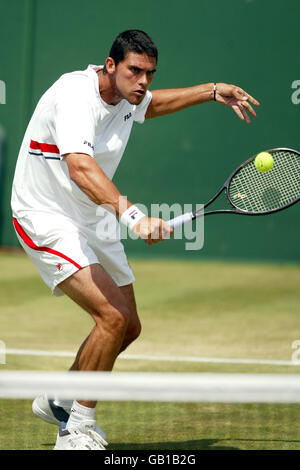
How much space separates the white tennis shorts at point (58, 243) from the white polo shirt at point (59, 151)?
0.17 ft

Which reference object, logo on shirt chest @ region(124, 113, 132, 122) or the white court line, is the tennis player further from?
the white court line

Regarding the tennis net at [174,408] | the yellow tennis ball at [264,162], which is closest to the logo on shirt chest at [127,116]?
the yellow tennis ball at [264,162]

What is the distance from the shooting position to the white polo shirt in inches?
148

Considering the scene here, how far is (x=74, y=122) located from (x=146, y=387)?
154cm

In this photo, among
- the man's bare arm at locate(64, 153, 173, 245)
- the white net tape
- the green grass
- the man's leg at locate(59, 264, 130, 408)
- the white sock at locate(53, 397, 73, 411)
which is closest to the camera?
the white net tape

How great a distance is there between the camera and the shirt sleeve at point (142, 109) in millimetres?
4305

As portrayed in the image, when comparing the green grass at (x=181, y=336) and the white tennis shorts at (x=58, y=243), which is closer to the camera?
the white tennis shorts at (x=58, y=243)

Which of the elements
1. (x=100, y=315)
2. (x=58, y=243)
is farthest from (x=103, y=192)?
(x=100, y=315)

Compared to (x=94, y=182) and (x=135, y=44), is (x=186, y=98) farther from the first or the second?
(x=94, y=182)

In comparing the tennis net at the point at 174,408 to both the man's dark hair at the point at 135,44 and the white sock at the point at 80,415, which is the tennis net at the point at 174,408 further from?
the man's dark hair at the point at 135,44

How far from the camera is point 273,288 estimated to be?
28.5 ft

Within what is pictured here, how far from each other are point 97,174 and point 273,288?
18.1 feet

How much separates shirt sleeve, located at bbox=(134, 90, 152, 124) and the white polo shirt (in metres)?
0.29

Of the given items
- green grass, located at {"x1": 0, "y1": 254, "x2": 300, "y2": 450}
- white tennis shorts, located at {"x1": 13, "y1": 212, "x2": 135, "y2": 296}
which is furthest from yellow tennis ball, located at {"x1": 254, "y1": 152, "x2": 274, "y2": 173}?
green grass, located at {"x1": 0, "y1": 254, "x2": 300, "y2": 450}
